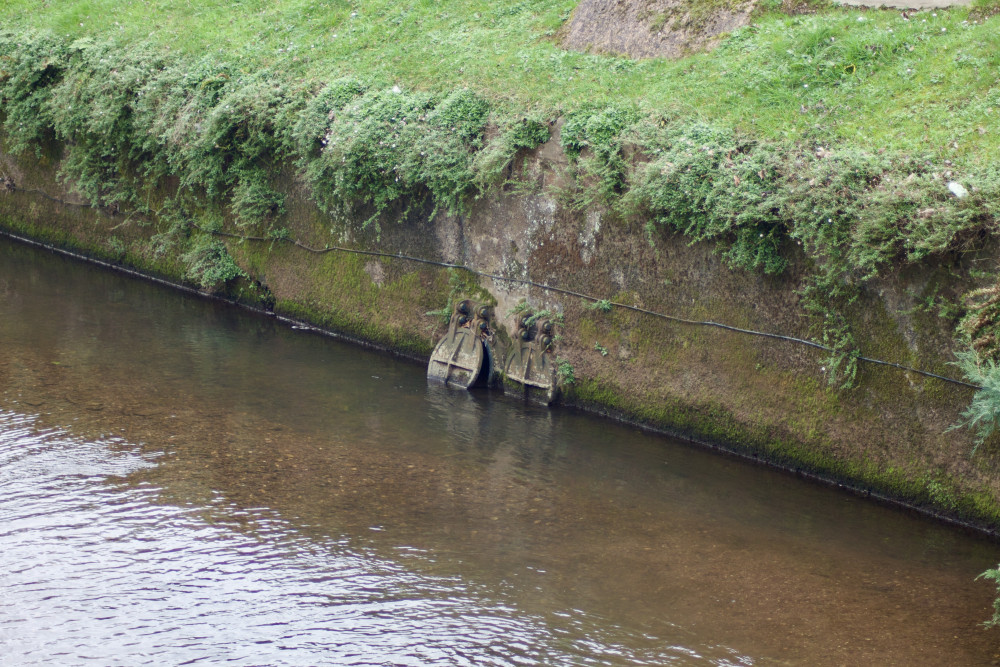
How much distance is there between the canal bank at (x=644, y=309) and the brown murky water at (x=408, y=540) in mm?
350

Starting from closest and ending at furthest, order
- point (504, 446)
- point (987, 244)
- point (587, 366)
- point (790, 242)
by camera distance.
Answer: point (987, 244) < point (790, 242) < point (504, 446) < point (587, 366)

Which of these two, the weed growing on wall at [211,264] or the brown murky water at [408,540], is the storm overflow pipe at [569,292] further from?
→ the brown murky water at [408,540]

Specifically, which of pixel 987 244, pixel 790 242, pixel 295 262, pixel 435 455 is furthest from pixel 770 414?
pixel 295 262

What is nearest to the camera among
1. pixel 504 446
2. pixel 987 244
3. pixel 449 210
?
pixel 987 244

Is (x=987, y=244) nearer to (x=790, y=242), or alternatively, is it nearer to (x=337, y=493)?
(x=790, y=242)

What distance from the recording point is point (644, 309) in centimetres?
877

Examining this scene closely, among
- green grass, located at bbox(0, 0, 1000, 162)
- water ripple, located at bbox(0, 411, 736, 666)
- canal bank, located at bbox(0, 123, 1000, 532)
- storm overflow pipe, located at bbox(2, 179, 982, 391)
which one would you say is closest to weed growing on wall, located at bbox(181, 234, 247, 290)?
canal bank, located at bbox(0, 123, 1000, 532)

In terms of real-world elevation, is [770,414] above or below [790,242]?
below

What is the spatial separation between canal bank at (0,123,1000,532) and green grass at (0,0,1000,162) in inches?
44.2

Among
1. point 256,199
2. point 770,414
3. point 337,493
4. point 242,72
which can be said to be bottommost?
point 337,493

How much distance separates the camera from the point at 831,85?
8734 millimetres

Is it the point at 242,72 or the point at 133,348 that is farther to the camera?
the point at 242,72

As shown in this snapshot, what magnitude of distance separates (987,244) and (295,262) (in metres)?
7.35

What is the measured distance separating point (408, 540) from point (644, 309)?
136 inches
